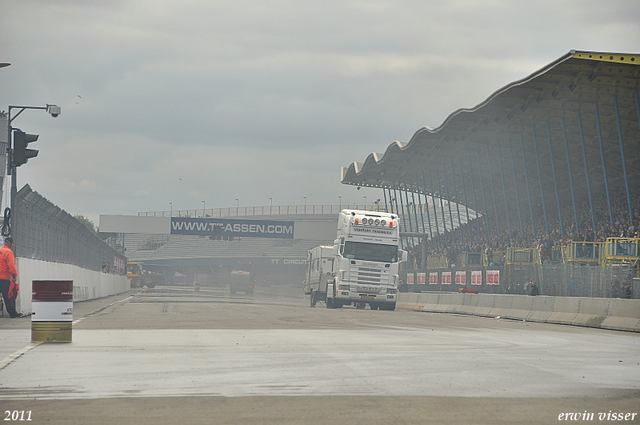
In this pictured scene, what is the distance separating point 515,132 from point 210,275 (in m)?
82.5

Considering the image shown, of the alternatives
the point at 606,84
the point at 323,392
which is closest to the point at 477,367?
the point at 323,392

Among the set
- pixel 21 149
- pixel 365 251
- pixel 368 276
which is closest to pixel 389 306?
pixel 368 276

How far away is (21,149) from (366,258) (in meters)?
16.1

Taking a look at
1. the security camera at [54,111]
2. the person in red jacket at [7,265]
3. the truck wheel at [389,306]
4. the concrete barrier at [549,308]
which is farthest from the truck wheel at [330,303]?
the person in red jacket at [7,265]

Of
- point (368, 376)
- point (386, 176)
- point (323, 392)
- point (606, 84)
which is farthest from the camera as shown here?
point (386, 176)

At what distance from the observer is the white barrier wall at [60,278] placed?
65.9 feet

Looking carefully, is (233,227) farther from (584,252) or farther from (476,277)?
(584,252)

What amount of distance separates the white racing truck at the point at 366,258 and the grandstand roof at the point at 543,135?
35.9 feet

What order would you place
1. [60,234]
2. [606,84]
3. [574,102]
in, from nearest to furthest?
[60,234]
[606,84]
[574,102]

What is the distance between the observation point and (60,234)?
27.5 metres

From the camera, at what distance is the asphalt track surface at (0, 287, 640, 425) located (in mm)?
6367

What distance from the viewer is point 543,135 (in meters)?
51.4

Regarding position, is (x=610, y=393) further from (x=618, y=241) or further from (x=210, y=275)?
(x=210, y=275)

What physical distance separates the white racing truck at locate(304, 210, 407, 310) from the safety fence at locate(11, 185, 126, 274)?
10420 millimetres
